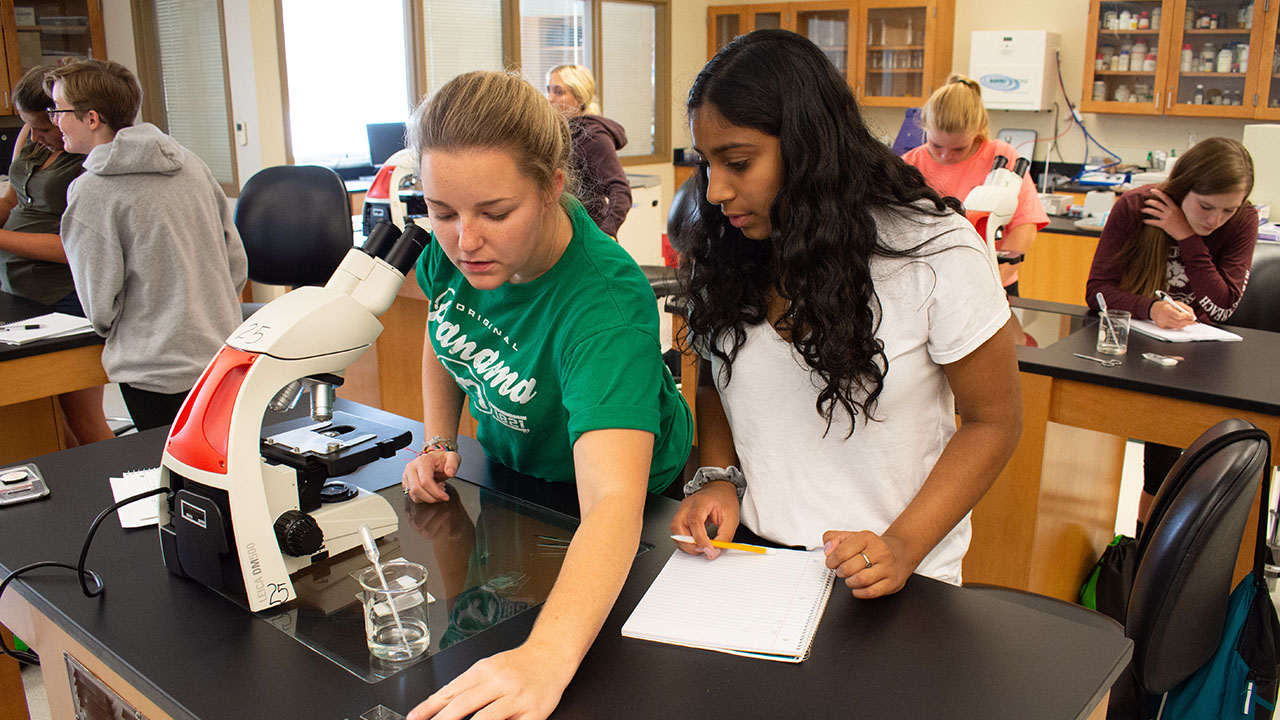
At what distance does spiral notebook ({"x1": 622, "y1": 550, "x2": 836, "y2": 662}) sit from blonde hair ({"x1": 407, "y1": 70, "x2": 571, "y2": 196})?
50 centimetres

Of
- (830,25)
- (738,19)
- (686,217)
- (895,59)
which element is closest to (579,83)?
(686,217)

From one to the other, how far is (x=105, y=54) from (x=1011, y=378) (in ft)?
17.9

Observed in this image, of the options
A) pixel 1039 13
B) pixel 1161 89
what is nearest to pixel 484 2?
pixel 1039 13

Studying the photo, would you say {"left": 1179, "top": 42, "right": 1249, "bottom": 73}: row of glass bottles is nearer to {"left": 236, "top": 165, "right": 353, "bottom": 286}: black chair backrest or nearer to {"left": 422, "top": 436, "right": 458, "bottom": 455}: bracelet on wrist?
{"left": 236, "top": 165, "right": 353, "bottom": 286}: black chair backrest

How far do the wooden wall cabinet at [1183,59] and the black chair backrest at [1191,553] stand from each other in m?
4.69

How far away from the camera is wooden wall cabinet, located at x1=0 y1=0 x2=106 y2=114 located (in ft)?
15.4

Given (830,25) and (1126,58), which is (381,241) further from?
(830,25)

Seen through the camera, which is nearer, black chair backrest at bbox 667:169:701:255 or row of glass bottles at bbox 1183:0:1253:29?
black chair backrest at bbox 667:169:701:255

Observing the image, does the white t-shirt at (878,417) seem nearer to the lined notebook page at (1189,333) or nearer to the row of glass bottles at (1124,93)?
the lined notebook page at (1189,333)

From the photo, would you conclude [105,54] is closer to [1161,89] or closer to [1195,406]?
[1195,406]

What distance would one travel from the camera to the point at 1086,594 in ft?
8.54

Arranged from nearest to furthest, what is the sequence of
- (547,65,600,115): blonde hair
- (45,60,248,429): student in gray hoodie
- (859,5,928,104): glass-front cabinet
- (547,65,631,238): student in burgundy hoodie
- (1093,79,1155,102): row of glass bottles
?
(45,60,248,429): student in gray hoodie → (547,65,631,238): student in burgundy hoodie → (547,65,600,115): blonde hair → (1093,79,1155,102): row of glass bottles → (859,5,928,104): glass-front cabinet

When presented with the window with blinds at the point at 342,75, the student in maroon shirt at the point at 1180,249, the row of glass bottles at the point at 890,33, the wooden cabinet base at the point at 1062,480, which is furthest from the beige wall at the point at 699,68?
the wooden cabinet base at the point at 1062,480

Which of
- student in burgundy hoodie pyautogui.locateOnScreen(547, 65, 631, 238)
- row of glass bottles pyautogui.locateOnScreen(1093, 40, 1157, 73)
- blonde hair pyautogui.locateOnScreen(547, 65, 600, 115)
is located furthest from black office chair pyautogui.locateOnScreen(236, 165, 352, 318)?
row of glass bottles pyautogui.locateOnScreen(1093, 40, 1157, 73)
